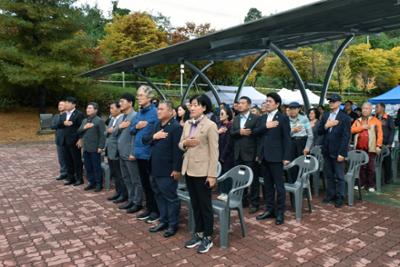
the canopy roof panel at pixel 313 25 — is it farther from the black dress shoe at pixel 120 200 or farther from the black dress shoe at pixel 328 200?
the black dress shoe at pixel 120 200

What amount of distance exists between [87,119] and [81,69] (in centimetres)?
1119

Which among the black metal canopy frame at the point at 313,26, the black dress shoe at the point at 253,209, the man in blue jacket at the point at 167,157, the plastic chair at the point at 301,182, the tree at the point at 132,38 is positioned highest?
the tree at the point at 132,38

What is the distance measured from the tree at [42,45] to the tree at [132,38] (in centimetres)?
702

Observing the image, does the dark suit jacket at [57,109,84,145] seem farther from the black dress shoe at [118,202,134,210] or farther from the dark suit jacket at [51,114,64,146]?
the black dress shoe at [118,202,134,210]

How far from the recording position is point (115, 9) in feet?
151

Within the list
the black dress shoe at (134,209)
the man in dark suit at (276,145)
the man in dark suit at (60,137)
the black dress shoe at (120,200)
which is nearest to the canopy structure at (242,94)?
the man in dark suit at (60,137)

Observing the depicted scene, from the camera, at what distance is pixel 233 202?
4434 mm

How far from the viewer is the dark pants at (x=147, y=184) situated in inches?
197

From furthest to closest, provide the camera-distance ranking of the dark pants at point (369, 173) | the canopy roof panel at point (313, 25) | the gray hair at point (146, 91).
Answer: the dark pants at point (369, 173)
the canopy roof panel at point (313, 25)
the gray hair at point (146, 91)

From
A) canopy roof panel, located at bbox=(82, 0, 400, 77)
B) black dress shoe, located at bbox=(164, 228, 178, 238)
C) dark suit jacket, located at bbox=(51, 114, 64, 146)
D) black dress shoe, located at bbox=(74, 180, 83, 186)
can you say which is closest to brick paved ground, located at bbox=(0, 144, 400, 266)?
black dress shoe, located at bbox=(164, 228, 178, 238)

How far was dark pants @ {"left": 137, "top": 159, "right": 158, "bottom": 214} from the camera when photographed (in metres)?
5.00

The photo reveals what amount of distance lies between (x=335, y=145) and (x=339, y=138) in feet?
0.43

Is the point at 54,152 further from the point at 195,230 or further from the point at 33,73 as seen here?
the point at 195,230

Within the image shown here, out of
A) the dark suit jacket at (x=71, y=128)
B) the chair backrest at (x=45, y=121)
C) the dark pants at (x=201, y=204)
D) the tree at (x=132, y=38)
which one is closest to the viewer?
the dark pants at (x=201, y=204)
